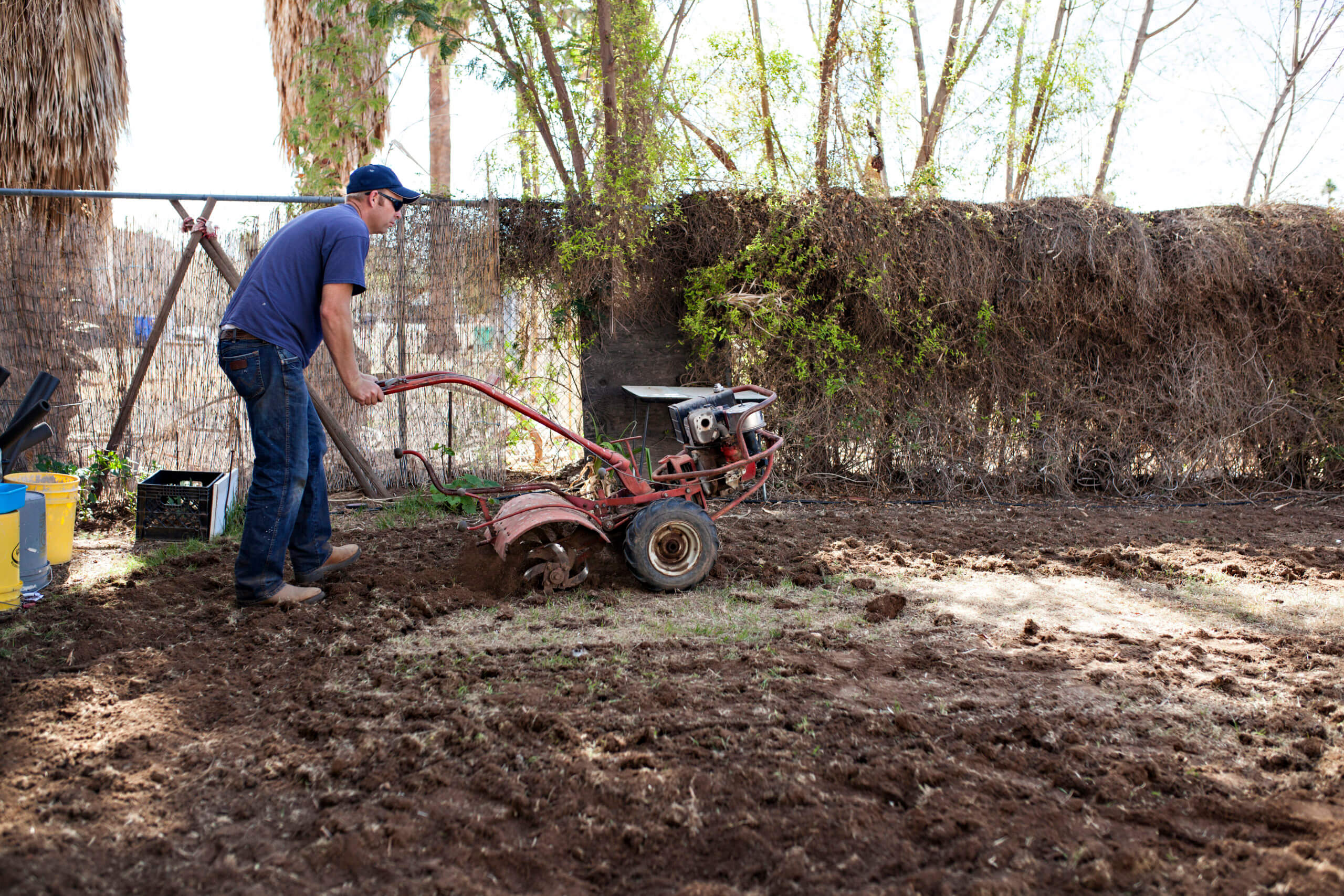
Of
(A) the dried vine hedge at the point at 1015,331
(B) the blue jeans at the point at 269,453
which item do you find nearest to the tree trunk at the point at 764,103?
(A) the dried vine hedge at the point at 1015,331

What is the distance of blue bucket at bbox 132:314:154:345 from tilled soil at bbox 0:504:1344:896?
226cm

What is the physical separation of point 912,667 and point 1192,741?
0.91m

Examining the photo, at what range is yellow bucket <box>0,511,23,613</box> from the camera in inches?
140

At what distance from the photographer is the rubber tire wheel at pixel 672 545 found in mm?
4027

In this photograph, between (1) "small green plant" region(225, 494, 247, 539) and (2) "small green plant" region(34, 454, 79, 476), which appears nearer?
(1) "small green plant" region(225, 494, 247, 539)

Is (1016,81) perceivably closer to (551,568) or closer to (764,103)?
(764,103)

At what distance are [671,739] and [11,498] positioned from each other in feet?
10.0

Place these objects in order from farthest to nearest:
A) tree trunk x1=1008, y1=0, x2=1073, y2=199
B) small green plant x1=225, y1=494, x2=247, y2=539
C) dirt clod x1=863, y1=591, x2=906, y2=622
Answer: tree trunk x1=1008, y1=0, x2=1073, y2=199, small green plant x1=225, y1=494, x2=247, y2=539, dirt clod x1=863, y1=591, x2=906, y2=622

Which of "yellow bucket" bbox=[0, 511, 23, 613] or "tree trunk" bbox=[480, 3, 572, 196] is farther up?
"tree trunk" bbox=[480, 3, 572, 196]

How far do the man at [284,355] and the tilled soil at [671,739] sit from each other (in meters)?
0.27

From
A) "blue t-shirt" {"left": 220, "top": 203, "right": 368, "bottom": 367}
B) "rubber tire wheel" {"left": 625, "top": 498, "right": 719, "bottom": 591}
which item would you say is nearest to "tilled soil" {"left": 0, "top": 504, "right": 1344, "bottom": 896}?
"rubber tire wheel" {"left": 625, "top": 498, "right": 719, "bottom": 591}

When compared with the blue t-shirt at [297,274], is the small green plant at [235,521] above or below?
below

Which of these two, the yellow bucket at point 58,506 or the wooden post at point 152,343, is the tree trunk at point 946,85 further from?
the yellow bucket at point 58,506

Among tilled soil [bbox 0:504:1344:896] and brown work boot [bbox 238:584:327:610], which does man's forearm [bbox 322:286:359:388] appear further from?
tilled soil [bbox 0:504:1344:896]
